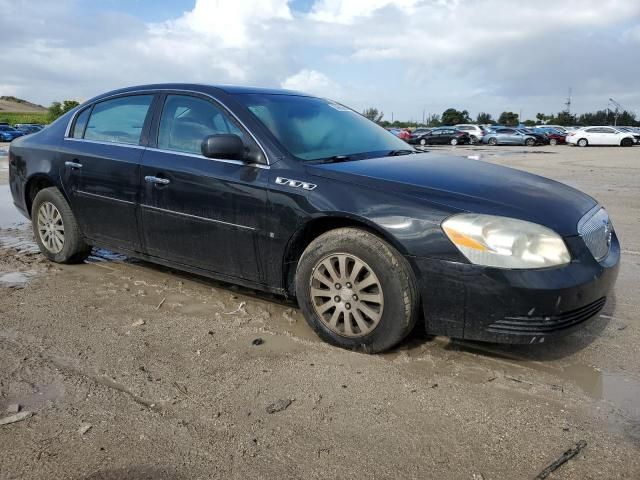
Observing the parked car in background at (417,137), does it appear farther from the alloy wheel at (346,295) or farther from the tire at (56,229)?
the alloy wheel at (346,295)

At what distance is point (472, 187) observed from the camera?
10.8 ft

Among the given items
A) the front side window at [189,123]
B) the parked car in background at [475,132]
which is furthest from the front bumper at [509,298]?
the parked car in background at [475,132]

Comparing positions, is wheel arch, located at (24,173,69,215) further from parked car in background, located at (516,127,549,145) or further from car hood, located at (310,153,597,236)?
parked car in background, located at (516,127,549,145)

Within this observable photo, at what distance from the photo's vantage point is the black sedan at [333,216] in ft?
9.80

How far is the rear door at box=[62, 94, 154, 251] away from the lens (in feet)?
14.4

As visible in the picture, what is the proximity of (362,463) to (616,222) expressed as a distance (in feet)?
20.5

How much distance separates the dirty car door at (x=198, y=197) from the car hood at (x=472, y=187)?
1.72ft

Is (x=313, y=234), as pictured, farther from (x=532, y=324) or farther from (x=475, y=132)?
(x=475, y=132)

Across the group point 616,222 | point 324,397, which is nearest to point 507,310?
point 324,397

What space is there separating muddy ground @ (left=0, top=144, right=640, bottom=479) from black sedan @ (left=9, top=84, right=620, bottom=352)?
0.96 feet

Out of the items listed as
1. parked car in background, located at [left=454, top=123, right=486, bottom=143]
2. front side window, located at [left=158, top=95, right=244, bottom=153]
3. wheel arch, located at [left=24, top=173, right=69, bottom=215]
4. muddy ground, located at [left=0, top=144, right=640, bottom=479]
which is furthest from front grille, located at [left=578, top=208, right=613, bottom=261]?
parked car in background, located at [left=454, top=123, right=486, bottom=143]

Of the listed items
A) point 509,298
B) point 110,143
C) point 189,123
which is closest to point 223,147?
point 189,123

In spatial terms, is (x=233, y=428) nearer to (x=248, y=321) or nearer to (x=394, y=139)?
(x=248, y=321)

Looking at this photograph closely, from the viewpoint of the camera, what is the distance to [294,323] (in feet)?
12.7
